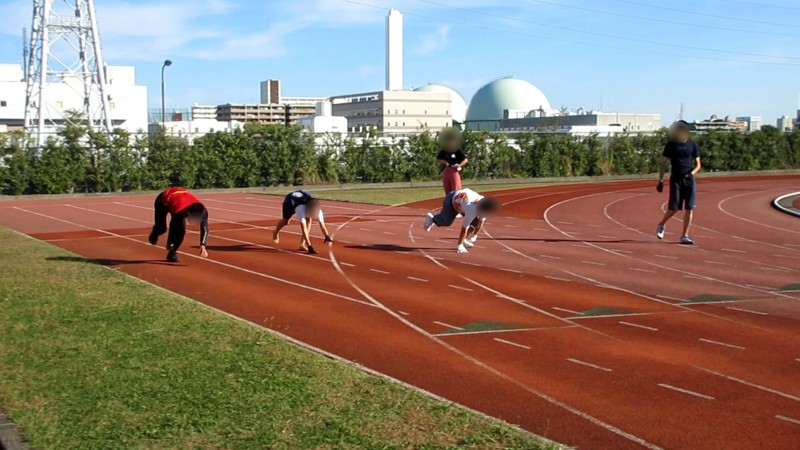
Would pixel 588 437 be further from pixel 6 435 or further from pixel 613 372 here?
pixel 6 435

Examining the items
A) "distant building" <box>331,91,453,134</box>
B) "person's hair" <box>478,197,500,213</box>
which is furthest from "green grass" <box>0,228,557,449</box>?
"distant building" <box>331,91,453,134</box>

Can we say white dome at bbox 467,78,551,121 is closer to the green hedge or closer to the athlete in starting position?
the green hedge

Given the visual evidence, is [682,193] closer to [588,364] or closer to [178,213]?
[178,213]

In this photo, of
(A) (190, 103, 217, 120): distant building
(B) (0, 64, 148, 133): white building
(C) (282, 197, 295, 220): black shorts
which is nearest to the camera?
(C) (282, 197, 295, 220): black shorts

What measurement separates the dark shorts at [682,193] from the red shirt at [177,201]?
8892mm

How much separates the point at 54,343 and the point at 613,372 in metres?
4.90

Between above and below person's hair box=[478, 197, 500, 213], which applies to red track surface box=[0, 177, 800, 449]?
below

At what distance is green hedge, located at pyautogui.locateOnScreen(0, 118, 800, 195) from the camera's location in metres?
33.5

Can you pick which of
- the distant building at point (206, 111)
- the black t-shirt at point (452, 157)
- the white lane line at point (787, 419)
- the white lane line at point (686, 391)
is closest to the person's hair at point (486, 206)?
Result: the black t-shirt at point (452, 157)

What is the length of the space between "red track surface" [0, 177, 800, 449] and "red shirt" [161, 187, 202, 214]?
92 cm

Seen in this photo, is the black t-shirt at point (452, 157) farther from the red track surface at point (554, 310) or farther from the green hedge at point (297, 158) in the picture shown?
the green hedge at point (297, 158)

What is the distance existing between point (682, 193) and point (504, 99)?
99650 millimetres

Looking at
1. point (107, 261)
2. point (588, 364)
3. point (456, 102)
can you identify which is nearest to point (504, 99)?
point (456, 102)

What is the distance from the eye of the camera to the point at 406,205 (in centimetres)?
2505
